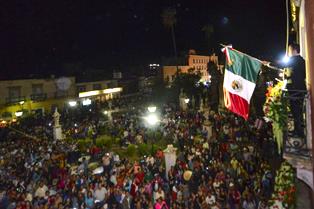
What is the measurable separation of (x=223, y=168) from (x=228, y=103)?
7023mm

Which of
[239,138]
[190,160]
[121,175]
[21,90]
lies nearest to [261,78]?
[239,138]

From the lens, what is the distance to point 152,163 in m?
17.8

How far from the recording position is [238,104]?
8664 mm

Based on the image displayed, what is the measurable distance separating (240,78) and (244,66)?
298 mm

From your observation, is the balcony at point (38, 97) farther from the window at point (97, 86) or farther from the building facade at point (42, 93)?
the window at point (97, 86)

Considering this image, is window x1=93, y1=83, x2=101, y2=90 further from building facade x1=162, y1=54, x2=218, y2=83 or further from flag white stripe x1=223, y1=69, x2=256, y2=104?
flag white stripe x1=223, y1=69, x2=256, y2=104

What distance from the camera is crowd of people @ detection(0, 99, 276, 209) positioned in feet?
43.6

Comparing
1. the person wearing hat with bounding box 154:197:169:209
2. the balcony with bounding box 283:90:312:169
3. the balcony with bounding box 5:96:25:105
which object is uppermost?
the balcony with bounding box 5:96:25:105

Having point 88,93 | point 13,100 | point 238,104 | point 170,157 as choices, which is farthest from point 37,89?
point 238,104

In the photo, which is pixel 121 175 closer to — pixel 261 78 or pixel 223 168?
pixel 223 168

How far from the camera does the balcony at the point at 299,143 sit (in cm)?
727

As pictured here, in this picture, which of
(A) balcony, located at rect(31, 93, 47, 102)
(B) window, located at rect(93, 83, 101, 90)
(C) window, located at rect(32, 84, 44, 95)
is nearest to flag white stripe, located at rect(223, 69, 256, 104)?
(A) balcony, located at rect(31, 93, 47, 102)

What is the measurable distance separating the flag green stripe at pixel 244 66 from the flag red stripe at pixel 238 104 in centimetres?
56

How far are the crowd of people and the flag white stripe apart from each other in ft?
15.7
